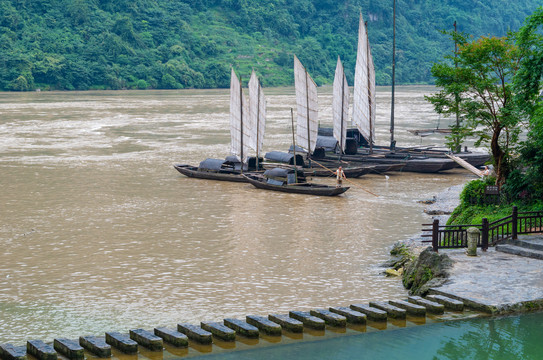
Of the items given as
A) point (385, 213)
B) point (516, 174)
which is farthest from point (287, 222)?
point (516, 174)

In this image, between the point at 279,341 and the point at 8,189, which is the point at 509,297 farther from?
the point at 8,189

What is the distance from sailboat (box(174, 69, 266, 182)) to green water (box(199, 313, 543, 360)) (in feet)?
93.2

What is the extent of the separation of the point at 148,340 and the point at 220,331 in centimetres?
162

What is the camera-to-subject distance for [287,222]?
33562 mm

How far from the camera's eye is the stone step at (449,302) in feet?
59.3

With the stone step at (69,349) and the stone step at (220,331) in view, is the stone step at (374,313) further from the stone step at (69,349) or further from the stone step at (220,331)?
the stone step at (69,349)

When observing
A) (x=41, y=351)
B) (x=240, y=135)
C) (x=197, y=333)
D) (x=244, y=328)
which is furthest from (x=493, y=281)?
(x=240, y=135)

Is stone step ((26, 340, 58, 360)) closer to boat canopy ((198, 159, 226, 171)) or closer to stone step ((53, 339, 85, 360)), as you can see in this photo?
stone step ((53, 339, 85, 360))

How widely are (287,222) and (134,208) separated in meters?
8.12

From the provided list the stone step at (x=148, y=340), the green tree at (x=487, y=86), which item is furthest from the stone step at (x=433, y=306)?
the green tree at (x=487, y=86)

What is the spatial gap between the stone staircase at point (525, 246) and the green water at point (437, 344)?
13.1 ft

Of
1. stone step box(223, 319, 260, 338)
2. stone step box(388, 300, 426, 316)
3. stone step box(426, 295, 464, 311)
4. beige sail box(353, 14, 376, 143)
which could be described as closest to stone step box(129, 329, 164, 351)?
stone step box(223, 319, 260, 338)

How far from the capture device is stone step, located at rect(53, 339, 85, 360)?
15.4m

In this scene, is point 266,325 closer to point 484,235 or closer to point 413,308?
point 413,308
